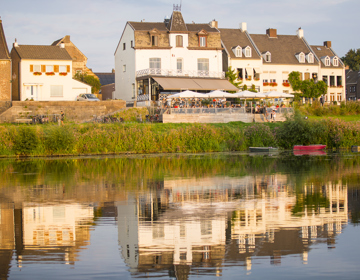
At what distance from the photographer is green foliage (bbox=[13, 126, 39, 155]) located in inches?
1423

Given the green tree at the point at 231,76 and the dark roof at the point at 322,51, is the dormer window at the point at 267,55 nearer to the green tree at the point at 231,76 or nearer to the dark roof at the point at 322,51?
the green tree at the point at 231,76

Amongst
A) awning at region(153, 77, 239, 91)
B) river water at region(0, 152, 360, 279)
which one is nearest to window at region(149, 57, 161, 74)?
awning at region(153, 77, 239, 91)

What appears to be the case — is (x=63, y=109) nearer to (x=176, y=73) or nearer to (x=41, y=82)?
(x=41, y=82)

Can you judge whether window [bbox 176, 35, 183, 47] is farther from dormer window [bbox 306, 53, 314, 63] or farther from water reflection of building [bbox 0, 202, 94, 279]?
water reflection of building [bbox 0, 202, 94, 279]

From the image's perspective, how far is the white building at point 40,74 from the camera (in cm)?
5878

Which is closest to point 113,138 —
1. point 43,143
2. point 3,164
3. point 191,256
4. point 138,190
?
point 43,143

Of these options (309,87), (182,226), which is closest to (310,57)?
(309,87)

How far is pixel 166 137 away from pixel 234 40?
1379 inches

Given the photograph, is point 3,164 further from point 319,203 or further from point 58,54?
point 58,54

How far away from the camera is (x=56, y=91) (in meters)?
59.8

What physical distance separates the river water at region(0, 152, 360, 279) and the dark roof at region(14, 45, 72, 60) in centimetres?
3791

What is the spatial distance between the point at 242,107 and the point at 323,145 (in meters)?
12.1

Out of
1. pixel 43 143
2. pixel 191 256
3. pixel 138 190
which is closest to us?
pixel 191 256

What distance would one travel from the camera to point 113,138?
125 feet
